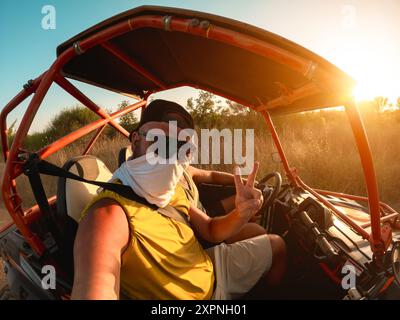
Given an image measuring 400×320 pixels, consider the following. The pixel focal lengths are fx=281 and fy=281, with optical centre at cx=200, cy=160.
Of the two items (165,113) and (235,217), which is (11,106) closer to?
(165,113)

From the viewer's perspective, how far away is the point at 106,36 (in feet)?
4.68

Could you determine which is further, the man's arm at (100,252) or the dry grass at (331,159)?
the dry grass at (331,159)

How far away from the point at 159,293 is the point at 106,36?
139cm

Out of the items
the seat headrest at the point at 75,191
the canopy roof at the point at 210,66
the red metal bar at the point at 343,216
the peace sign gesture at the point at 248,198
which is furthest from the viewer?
the peace sign gesture at the point at 248,198

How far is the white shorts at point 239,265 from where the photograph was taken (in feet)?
6.44

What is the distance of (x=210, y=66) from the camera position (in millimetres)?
1996

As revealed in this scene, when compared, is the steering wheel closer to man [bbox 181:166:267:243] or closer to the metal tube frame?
man [bbox 181:166:267:243]

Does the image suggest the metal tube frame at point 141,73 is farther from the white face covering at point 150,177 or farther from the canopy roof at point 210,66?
the white face covering at point 150,177

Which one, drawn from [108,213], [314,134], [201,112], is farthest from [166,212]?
Result: [201,112]

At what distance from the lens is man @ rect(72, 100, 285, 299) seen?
52.1 inches

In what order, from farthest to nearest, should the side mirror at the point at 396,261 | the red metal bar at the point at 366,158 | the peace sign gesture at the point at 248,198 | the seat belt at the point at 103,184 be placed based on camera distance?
the peace sign gesture at the point at 248,198 < the seat belt at the point at 103,184 < the side mirror at the point at 396,261 < the red metal bar at the point at 366,158

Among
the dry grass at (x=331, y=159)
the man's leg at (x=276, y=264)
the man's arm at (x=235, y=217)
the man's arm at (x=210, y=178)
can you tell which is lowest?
the man's leg at (x=276, y=264)

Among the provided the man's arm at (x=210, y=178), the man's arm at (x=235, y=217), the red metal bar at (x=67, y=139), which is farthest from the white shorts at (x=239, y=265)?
the red metal bar at (x=67, y=139)
